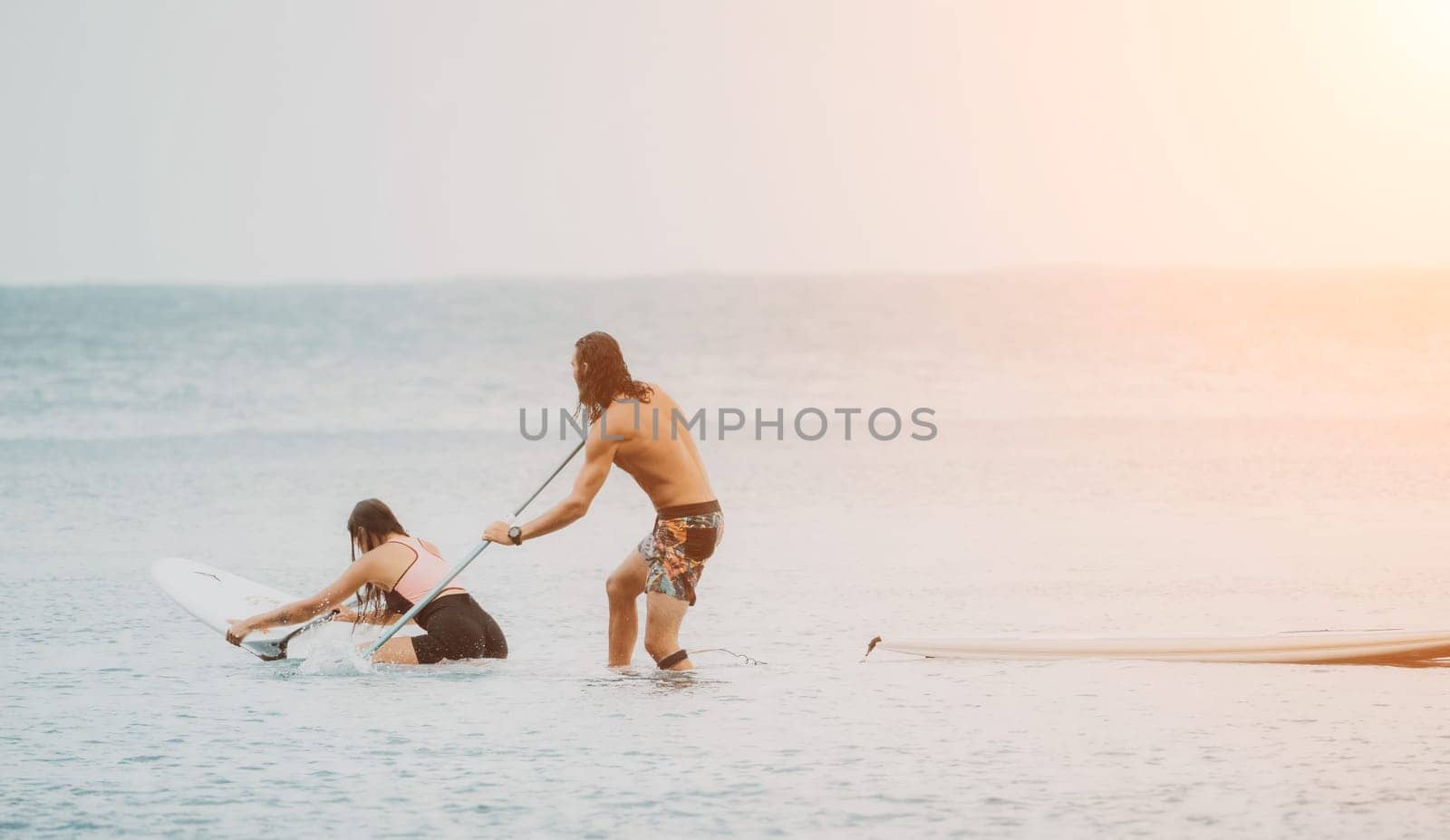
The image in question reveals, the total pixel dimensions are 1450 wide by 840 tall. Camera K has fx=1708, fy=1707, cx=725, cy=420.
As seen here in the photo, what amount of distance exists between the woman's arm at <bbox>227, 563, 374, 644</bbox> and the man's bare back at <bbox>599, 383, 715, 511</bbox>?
1080 millimetres

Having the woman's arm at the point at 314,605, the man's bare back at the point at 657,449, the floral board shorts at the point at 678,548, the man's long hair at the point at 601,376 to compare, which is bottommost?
the woman's arm at the point at 314,605

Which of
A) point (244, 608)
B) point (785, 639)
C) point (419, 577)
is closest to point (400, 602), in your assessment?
point (419, 577)

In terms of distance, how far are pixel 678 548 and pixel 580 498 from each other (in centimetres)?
37

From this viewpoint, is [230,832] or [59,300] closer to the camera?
[230,832]

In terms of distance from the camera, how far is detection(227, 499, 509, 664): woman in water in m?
6.08

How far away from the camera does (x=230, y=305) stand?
2041 inches

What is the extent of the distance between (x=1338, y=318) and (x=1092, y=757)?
1573 inches

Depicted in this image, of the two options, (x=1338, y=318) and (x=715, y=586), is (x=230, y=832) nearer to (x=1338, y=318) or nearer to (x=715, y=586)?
(x=715, y=586)

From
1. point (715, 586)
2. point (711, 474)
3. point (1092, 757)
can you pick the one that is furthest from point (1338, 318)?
point (1092, 757)

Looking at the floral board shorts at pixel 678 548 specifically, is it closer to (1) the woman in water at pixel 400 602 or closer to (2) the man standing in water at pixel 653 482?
(2) the man standing in water at pixel 653 482

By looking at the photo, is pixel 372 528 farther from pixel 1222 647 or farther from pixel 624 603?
pixel 1222 647

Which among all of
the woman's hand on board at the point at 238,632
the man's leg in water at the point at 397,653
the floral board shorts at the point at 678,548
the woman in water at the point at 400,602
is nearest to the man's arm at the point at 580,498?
the floral board shorts at the point at 678,548

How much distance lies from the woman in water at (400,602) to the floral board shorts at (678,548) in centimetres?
80

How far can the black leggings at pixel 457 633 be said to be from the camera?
Answer: 239 inches
